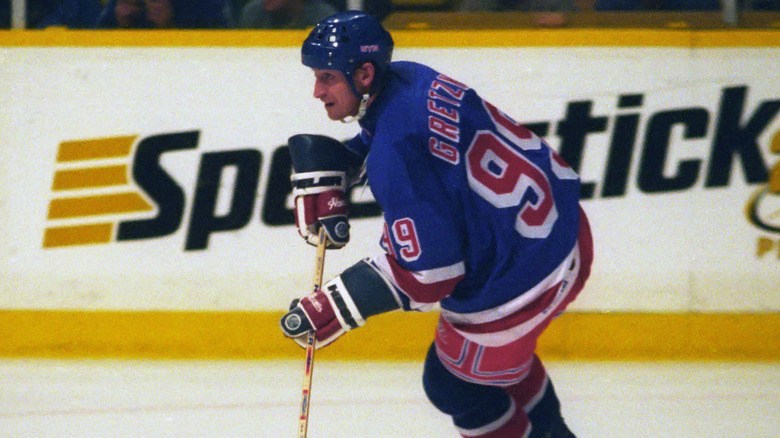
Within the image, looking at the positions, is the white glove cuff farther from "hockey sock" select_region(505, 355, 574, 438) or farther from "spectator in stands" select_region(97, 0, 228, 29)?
"spectator in stands" select_region(97, 0, 228, 29)

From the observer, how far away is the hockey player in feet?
5.98

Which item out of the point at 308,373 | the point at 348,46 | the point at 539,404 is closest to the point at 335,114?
the point at 348,46

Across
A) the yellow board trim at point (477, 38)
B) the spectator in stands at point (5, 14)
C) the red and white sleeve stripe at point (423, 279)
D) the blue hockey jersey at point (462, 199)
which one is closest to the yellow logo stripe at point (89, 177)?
the yellow board trim at point (477, 38)

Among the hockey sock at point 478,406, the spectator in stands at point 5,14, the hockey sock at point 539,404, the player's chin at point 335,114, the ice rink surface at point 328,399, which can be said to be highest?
the player's chin at point 335,114

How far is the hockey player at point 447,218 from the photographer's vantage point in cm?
182

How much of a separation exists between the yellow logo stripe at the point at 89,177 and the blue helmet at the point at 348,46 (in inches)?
54.3

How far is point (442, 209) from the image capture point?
1812 mm

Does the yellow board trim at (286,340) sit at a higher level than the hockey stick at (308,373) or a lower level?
lower

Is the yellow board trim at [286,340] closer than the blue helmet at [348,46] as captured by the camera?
No

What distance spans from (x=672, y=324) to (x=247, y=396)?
57.5 inches

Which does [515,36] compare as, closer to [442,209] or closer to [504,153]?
[504,153]

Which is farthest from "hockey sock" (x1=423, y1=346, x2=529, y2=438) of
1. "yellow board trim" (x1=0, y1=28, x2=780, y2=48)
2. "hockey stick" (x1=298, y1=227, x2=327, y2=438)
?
"yellow board trim" (x1=0, y1=28, x2=780, y2=48)

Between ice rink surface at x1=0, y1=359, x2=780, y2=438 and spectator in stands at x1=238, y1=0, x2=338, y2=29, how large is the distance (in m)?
1.15

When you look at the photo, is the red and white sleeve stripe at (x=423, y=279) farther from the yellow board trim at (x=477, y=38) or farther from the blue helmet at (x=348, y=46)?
the yellow board trim at (x=477, y=38)
